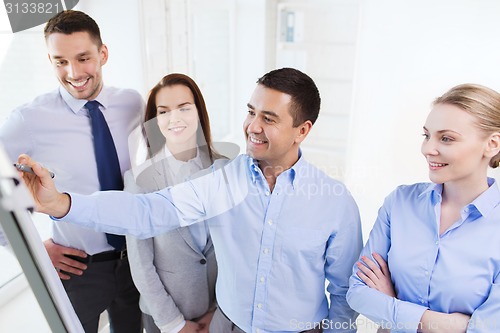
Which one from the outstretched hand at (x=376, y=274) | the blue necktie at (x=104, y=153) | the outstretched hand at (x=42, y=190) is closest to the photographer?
the outstretched hand at (x=42, y=190)

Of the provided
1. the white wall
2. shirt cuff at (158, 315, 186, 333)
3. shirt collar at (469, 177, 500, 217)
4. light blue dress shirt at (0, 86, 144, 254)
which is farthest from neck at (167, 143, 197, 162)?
shirt collar at (469, 177, 500, 217)

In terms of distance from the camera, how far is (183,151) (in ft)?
3.66

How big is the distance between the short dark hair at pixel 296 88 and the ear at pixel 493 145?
380mm

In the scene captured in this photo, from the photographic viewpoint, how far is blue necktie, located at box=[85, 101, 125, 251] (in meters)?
1.03

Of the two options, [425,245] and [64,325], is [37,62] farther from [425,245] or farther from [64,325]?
[425,245]

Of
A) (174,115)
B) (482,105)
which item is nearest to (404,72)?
(482,105)

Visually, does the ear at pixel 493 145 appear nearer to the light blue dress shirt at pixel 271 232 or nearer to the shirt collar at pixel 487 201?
the shirt collar at pixel 487 201

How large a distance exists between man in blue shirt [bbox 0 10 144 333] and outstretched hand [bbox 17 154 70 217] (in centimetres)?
18

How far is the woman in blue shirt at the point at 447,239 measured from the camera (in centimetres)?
81

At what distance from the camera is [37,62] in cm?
104

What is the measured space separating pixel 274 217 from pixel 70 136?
546 mm

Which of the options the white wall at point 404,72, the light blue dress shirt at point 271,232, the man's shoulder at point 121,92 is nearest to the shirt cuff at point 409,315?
the light blue dress shirt at point 271,232

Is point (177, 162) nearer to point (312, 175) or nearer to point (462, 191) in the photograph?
point (312, 175)

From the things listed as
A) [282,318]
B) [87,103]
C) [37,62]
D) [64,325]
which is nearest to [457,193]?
[282,318]
